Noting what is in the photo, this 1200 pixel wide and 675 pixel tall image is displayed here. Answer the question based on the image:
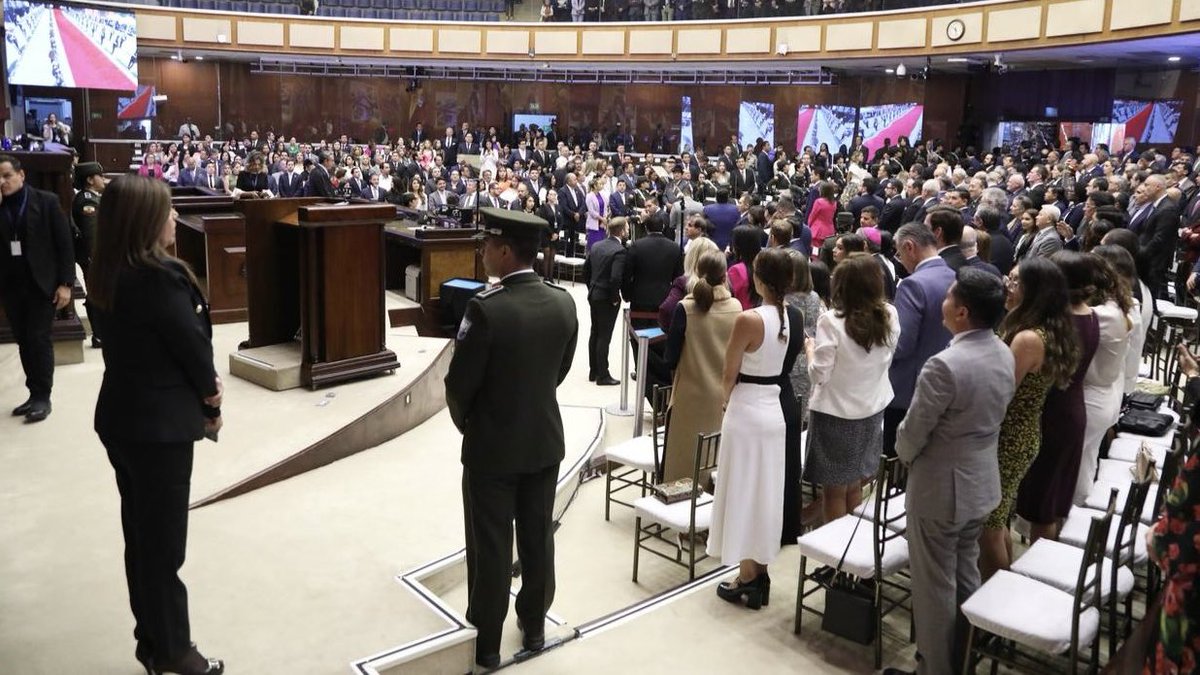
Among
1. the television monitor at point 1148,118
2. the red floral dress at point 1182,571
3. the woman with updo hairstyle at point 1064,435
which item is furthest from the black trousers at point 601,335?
the television monitor at point 1148,118

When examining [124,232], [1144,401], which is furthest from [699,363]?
[124,232]

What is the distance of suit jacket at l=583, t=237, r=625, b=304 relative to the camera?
23.6ft

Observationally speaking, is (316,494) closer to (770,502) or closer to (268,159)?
(770,502)

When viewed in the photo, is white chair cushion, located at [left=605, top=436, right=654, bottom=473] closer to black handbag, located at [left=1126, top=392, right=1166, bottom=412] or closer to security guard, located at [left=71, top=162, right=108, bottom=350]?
black handbag, located at [left=1126, top=392, right=1166, bottom=412]

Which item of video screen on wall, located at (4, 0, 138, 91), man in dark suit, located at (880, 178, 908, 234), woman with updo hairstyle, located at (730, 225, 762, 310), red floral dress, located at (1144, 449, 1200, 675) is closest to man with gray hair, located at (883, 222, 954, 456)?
woman with updo hairstyle, located at (730, 225, 762, 310)

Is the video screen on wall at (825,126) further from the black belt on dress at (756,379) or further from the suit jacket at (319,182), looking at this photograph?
the black belt on dress at (756,379)

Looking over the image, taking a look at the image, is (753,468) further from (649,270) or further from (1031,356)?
(649,270)

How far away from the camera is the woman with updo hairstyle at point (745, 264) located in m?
6.08

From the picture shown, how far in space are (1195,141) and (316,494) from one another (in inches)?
595

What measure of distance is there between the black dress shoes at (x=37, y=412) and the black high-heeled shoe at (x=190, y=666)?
2.57 metres

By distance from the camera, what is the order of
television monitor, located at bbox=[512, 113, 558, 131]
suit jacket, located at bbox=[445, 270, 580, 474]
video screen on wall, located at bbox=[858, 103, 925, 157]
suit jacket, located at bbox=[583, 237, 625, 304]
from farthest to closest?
television monitor, located at bbox=[512, 113, 558, 131]
video screen on wall, located at bbox=[858, 103, 925, 157]
suit jacket, located at bbox=[583, 237, 625, 304]
suit jacket, located at bbox=[445, 270, 580, 474]

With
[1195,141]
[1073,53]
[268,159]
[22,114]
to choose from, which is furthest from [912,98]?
[22,114]

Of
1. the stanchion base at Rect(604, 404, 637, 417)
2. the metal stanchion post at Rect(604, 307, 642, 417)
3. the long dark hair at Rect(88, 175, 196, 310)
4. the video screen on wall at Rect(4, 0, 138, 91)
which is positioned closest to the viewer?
the long dark hair at Rect(88, 175, 196, 310)

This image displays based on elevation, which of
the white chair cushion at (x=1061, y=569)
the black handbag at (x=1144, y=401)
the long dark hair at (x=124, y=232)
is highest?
the long dark hair at (x=124, y=232)
